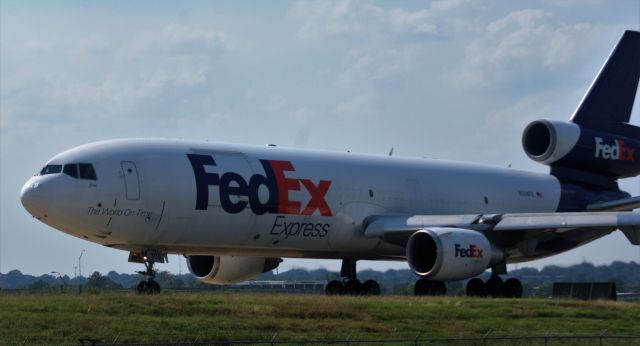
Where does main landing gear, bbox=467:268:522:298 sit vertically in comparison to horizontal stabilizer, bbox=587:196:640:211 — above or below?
below

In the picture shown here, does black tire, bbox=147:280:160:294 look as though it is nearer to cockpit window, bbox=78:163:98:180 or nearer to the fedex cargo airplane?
the fedex cargo airplane

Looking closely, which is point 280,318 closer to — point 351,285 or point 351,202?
point 351,202

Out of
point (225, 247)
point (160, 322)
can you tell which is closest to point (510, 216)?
point (225, 247)

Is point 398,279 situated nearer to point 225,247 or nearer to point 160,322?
point 225,247

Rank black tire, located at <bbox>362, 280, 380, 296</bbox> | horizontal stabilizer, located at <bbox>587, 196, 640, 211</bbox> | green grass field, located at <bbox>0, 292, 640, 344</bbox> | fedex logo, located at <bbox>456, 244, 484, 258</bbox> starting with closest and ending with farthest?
green grass field, located at <bbox>0, 292, 640, 344</bbox>
fedex logo, located at <bbox>456, 244, 484, 258</bbox>
black tire, located at <bbox>362, 280, 380, 296</bbox>
horizontal stabilizer, located at <bbox>587, 196, 640, 211</bbox>

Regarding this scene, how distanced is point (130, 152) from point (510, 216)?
426 inches

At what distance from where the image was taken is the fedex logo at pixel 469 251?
100 ft

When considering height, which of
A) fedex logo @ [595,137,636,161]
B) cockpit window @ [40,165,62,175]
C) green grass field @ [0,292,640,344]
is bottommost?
green grass field @ [0,292,640,344]

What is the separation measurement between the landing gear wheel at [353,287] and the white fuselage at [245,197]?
1256 mm

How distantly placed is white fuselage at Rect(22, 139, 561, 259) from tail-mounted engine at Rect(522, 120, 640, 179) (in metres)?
2.62

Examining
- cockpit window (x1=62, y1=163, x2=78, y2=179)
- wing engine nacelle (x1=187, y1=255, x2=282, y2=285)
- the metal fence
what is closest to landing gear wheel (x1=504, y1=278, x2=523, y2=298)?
wing engine nacelle (x1=187, y1=255, x2=282, y2=285)

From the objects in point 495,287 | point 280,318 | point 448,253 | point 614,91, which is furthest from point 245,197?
point 614,91

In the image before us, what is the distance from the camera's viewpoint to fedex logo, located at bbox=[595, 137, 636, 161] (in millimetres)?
38406

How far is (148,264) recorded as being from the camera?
2916cm
